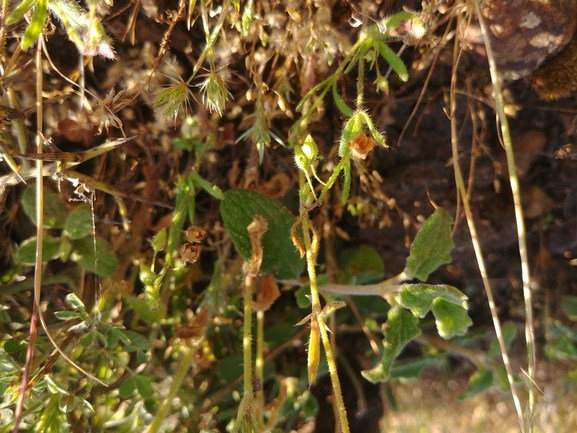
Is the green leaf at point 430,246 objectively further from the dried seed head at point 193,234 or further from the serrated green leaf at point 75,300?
the serrated green leaf at point 75,300

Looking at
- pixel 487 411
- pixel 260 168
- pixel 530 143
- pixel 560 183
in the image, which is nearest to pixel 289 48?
pixel 260 168

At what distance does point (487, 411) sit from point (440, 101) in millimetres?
1223

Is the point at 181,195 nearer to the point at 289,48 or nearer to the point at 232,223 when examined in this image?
the point at 232,223

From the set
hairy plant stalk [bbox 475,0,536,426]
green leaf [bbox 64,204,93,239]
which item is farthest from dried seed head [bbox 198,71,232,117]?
hairy plant stalk [bbox 475,0,536,426]

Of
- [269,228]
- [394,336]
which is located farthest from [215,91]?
[394,336]

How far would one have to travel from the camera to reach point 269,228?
0.97 metres

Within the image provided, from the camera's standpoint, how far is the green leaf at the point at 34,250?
868 millimetres

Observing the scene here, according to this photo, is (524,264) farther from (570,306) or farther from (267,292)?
(570,306)

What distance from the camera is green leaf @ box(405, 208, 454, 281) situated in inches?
34.1

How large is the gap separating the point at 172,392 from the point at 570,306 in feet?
3.46

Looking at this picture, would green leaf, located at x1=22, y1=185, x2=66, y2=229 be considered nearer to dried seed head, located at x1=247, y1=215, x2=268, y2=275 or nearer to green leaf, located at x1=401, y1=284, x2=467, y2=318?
dried seed head, located at x1=247, y1=215, x2=268, y2=275

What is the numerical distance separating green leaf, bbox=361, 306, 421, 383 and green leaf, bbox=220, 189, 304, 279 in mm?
227

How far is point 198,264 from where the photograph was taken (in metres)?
1.13

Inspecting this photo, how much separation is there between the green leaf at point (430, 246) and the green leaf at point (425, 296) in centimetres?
8
